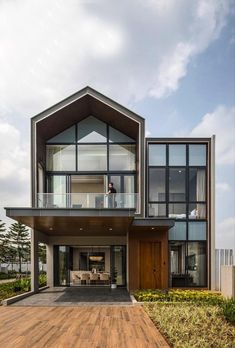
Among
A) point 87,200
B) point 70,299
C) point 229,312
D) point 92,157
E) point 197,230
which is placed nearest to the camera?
point 229,312

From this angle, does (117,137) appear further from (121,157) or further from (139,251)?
(139,251)

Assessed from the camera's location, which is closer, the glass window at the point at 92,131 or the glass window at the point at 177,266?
the glass window at the point at 177,266

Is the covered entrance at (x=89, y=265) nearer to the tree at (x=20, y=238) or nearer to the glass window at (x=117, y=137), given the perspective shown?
the glass window at (x=117, y=137)

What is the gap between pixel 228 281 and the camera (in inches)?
559

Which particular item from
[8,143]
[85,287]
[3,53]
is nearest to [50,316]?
[85,287]

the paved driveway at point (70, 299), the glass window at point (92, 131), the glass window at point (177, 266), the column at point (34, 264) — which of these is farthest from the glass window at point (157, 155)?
the column at point (34, 264)

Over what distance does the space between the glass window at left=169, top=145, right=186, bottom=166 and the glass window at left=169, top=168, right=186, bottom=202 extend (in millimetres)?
312

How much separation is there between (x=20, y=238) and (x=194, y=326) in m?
32.4

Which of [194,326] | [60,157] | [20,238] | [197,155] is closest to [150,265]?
[197,155]

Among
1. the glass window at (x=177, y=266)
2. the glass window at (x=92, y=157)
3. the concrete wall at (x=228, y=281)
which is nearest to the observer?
the concrete wall at (x=228, y=281)

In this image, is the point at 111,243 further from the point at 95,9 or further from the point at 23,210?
the point at 95,9

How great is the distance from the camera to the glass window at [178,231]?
715 inches

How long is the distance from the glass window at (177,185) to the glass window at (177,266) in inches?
88.3

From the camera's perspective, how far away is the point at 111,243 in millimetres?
20125
